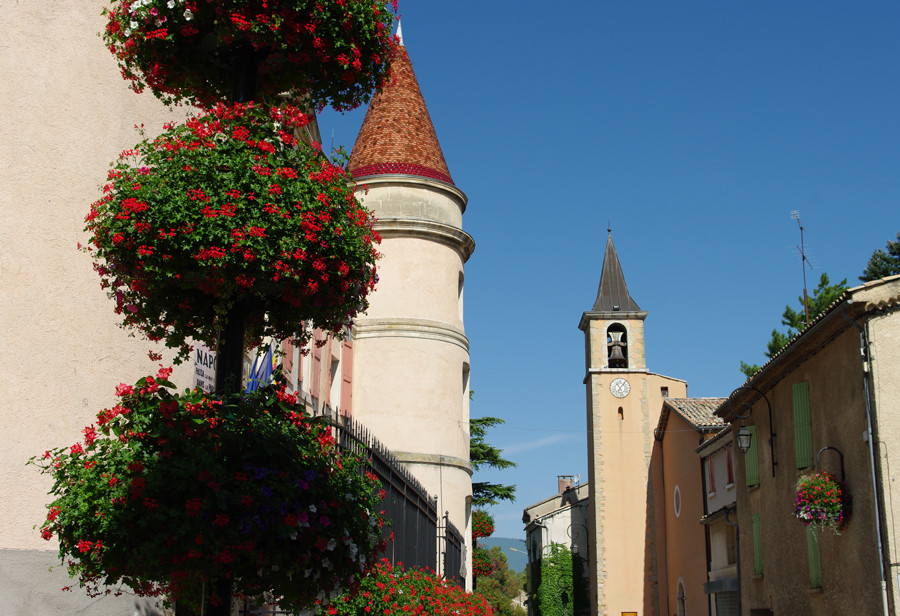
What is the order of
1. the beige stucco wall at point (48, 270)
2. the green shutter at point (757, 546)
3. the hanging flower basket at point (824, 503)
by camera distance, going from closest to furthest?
the beige stucco wall at point (48, 270), the hanging flower basket at point (824, 503), the green shutter at point (757, 546)

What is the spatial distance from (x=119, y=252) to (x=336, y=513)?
184 centimetres

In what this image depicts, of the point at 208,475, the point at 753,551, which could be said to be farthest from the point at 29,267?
the point at 753,551

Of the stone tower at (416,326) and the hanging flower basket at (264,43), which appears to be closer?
the hanging flower basket at (264,43)

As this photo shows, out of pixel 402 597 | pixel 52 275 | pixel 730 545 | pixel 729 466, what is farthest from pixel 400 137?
pixel 730 545


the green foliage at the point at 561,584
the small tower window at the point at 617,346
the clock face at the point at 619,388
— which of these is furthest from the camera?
the green foliage at the point at 561,584

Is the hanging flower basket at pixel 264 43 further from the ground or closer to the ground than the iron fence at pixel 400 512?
further from the ground

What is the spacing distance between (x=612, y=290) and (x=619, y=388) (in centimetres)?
607

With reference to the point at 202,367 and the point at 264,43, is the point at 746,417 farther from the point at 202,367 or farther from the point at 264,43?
→ the point at 264,43

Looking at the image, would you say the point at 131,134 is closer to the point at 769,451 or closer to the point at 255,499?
the point at 255,499

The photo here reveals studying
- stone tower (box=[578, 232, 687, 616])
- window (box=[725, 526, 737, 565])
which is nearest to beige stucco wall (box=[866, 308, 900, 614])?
window (box=[725, 526, 737, 565])

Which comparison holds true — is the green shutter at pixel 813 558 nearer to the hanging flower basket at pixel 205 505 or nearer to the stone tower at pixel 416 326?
the stone tower at pixel 416 326

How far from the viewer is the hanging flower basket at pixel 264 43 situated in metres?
5.27

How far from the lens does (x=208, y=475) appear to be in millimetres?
4480

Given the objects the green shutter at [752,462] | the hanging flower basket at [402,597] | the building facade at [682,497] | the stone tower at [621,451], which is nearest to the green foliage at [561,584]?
the stone tower at [621,451]
